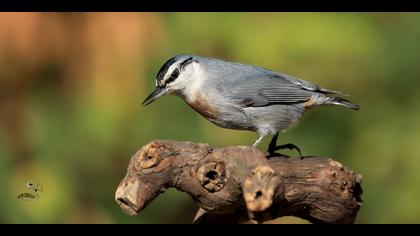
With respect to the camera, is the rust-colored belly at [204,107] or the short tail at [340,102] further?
the short tail at [340,102]

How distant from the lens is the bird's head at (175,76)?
3.83m

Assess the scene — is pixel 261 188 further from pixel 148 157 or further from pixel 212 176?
pixel 148 157

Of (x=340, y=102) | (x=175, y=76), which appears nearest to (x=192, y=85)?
(x=175, y=76)

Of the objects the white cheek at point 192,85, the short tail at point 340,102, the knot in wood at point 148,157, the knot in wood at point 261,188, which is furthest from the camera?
the short tail at point 340,102

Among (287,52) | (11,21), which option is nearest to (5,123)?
(11,21)

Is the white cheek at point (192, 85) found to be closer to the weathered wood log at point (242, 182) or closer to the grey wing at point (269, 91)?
the grey wing at point (269, 91)

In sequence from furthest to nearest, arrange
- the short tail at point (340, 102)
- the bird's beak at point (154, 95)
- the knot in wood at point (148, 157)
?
the short tail at point (340, 102)
the bird's beak at point (154, 95)
the knot in wood at point (148, 157)

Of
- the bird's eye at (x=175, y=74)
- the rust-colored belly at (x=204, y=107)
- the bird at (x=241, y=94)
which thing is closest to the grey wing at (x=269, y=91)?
the bird at (x=241, y=94)

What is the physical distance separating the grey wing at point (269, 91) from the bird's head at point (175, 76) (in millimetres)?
208

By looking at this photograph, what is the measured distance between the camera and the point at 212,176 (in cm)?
306

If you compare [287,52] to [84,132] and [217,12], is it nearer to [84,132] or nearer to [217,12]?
[217,12]

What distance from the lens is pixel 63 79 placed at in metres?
4.73

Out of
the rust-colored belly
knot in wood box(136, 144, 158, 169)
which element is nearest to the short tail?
the rust-colored belly

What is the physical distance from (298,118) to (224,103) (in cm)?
39
